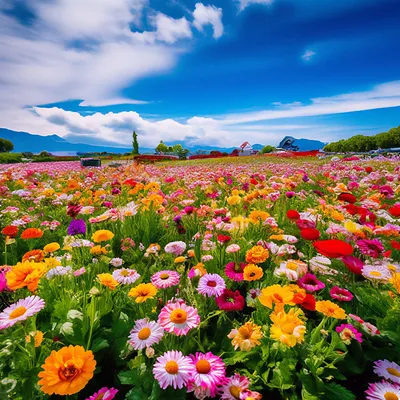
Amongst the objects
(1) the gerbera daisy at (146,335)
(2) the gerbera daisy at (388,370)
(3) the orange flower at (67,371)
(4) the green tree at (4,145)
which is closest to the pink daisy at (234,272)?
(1) the gerbera daisy at (146,335)

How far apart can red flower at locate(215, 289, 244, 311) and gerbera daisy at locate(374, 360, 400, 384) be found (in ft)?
1.76

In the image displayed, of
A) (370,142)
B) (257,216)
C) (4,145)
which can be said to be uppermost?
(4,145)

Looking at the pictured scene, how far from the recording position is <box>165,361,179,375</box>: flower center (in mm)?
890

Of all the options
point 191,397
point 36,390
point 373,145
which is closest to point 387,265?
point 191,397

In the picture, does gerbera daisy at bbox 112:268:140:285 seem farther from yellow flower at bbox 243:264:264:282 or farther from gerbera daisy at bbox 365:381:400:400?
gerbera daisy at bbox 365:381:400:400

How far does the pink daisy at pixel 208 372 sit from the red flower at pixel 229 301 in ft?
0.83

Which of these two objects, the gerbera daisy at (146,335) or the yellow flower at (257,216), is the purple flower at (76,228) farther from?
the yellow flower at (257,216)

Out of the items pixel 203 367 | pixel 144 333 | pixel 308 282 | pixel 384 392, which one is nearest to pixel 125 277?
pixel 144 333

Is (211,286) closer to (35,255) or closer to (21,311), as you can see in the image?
(21,311)

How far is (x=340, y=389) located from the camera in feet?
3.10

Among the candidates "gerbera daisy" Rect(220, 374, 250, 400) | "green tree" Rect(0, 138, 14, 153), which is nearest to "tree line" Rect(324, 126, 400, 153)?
"gerbera daisy" Rect(220, 374, 250, 400)

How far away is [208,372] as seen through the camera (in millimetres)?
930

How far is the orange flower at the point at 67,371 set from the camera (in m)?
0.83

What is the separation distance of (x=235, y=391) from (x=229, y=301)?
39 cm
